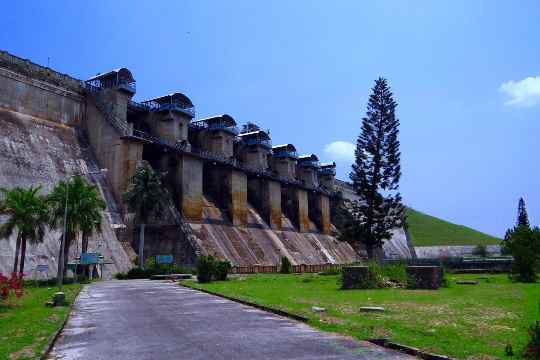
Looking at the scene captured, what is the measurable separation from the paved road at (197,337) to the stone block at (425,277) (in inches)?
492

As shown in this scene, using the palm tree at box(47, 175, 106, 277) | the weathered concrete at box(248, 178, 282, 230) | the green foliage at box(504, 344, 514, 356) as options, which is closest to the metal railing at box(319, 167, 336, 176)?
the weathered concrete at box(248, 178, 282, 230)

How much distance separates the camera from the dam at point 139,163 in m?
44.3

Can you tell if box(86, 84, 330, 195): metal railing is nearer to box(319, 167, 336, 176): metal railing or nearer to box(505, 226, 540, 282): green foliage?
box(319, 167, 336, 176): metal railing

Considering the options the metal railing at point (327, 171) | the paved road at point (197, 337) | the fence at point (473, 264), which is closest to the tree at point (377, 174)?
the fence at point (473, 264)

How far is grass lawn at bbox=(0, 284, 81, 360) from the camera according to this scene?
9.76 metres

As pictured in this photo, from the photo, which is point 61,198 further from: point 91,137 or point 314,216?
point 314,216

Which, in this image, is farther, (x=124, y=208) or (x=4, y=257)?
(x=124, y=208)

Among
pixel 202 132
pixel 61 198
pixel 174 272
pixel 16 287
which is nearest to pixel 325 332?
pixel 16 287

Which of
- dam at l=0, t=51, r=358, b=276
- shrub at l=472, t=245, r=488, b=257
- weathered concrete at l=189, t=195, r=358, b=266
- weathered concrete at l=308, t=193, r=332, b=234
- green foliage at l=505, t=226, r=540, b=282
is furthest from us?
shrub at l=472, t=245, r=488, b=257

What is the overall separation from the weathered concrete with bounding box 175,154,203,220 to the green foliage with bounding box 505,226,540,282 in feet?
116

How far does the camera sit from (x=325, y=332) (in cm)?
1176

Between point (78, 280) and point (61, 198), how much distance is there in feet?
21.5

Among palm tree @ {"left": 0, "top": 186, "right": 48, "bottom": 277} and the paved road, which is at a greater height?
palm tree @ {"left": 0, "top": 186, "right": 48, "bottom": 277}

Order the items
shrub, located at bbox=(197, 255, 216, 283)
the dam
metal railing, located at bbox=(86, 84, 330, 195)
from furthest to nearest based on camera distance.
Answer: metal railing, located at bbox=(86, 84, 330, 195)
the dam
shrub, located at bbox=(197, 255, 216, 283)
